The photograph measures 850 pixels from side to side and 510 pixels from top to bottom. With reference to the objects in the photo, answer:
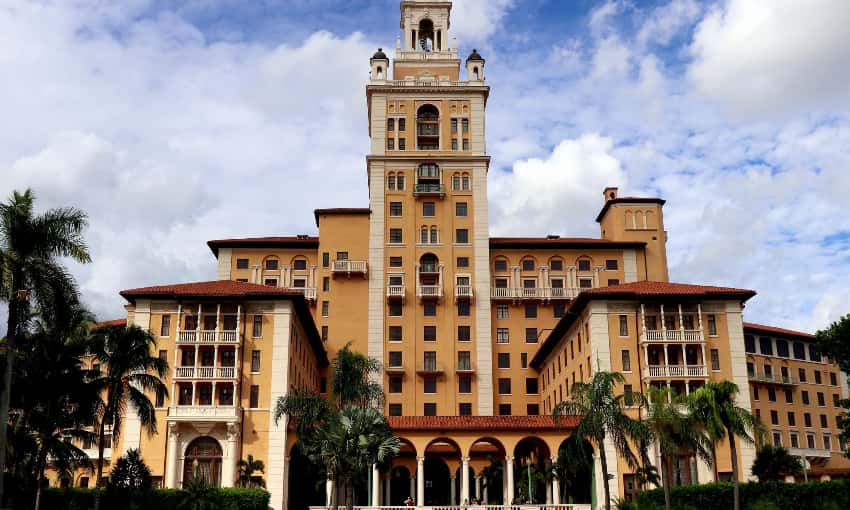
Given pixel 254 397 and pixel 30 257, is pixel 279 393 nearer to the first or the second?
pixel 254 397

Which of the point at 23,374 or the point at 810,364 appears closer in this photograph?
the point at 23,374

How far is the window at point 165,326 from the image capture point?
60281 mm

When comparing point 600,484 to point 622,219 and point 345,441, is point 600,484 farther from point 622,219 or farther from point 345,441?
point 622,219

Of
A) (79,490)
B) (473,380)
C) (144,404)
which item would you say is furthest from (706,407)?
(473,380)

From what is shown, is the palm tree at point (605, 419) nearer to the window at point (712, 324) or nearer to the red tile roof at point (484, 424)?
the red tile roof at point (484, 424)

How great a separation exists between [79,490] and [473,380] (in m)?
40.1

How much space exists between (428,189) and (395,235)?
5.32 m

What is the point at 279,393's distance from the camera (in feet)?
194

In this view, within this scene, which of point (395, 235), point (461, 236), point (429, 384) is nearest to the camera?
point (429, 384)

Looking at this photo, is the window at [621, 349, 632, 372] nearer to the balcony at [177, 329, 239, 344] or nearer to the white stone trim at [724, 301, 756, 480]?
the white stone trim at [724, 301, 756, 480]

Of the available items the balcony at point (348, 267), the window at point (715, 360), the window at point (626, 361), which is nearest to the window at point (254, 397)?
the balcony at point (348, 267)

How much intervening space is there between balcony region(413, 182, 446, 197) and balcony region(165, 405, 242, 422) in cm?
3333

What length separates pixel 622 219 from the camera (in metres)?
87.7

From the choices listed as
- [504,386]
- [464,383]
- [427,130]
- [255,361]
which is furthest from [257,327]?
[427,130]
